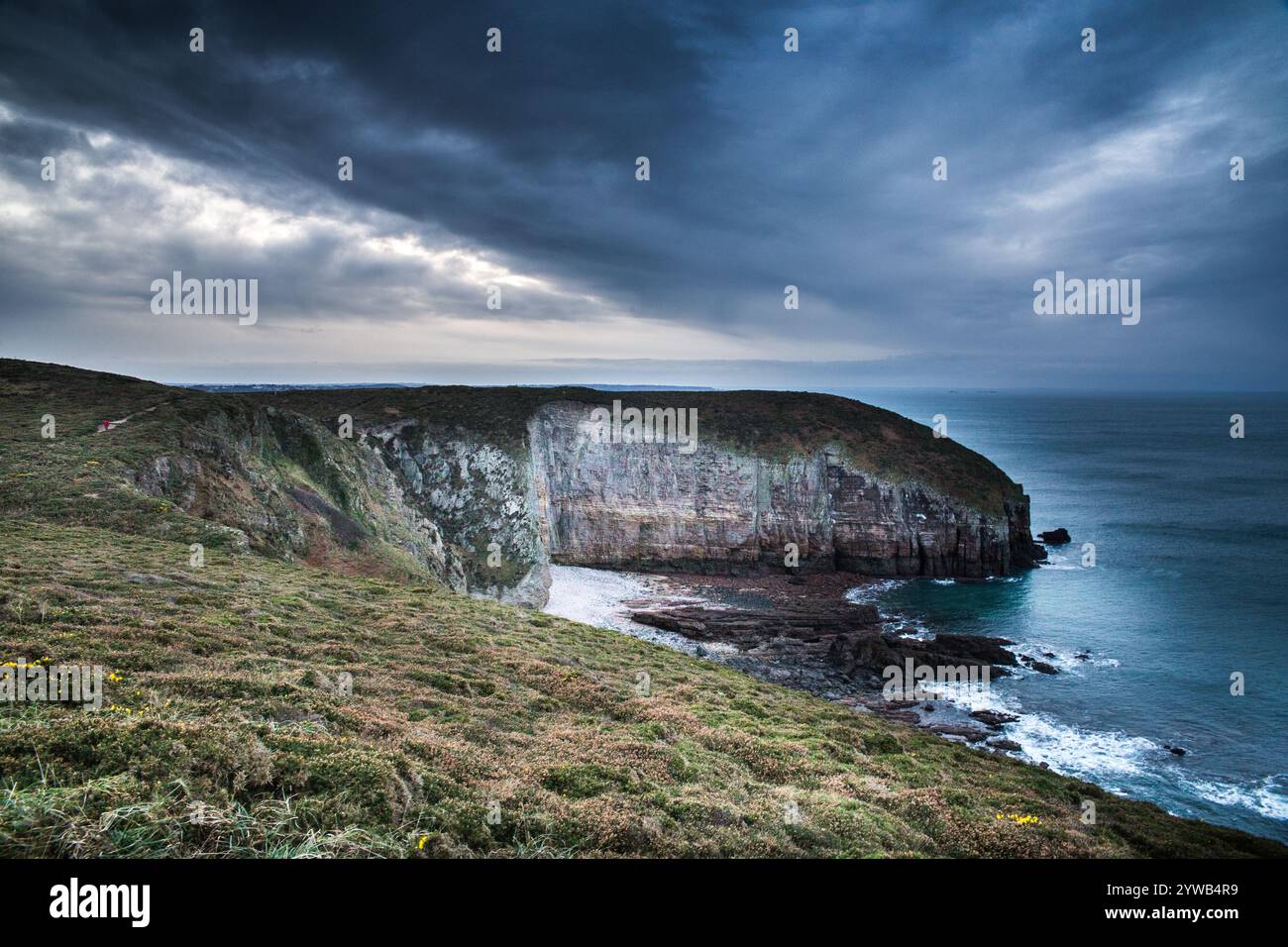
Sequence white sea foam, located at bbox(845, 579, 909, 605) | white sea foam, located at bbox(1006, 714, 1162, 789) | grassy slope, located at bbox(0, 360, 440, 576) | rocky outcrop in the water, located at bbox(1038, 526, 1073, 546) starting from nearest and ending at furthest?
grassy slope, located at bbox(0, 360, 440, 576) → white sea foam, located at bbox(1006, 714, 1162, 789) → white sea foam, located at bbox(845, 579, 909, 605) → rocky outcrop in the water, located at bbox(1038, 526, 1073, 546)

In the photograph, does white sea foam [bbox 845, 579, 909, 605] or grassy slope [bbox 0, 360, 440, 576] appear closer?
grassy slope [bbox 0, 360, 440, 576]

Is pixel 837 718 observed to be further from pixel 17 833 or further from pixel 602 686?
pixel 17 833

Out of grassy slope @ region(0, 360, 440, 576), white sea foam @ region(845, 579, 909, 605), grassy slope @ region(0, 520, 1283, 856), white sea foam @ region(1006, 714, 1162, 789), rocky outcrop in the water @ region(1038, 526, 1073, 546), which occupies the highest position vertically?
grassy slope @ region(0, 360, 440, 576)

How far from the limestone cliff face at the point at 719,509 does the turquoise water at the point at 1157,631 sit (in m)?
5.95

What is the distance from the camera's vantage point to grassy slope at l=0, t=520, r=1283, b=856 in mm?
5844

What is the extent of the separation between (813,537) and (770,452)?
9726 millimetres

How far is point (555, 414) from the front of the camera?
215 feet

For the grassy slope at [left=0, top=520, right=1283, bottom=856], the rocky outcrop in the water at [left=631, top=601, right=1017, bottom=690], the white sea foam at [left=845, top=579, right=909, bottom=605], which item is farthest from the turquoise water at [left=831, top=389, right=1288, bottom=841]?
the grassy slope at [left=0, top=520, right=1283, bottom=856]

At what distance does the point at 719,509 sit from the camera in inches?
2462

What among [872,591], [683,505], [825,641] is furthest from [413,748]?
[683,505]

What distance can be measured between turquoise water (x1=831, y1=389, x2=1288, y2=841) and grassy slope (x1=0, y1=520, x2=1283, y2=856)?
13.4m

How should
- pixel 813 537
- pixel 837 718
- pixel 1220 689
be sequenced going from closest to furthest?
pixel 837 718 < pixel 1220 689 < pixel 813 537

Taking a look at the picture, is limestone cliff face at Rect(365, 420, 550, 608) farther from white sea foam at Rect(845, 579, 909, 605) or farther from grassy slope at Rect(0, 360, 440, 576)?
white sea foam at Rect(845, 579, 909, 605)
